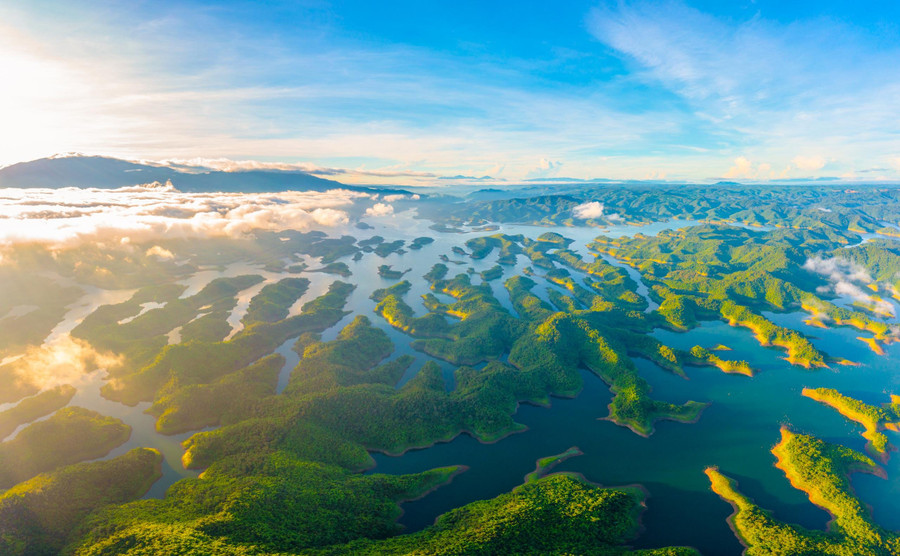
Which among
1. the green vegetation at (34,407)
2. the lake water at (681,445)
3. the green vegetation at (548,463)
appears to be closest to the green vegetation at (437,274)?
the lake water at (681,445)

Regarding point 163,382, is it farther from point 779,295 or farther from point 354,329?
point 779,295

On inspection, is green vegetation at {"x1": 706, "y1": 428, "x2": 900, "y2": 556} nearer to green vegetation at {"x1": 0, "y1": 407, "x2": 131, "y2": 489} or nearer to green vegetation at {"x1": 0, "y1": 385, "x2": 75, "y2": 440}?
green vegetation at {"x1": 0, "y1": 407, "x2": 131, "y2": 489}

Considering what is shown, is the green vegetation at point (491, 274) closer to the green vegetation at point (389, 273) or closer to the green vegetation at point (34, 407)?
the green vegetation at point (389, 273)

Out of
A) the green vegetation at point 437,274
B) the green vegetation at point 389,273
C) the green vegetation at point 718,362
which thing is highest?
the green vegetation at point 437,274

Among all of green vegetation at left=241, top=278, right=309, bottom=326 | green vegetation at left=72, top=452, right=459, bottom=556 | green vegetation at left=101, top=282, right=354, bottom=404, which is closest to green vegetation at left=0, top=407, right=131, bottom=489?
green vegetation at left=101, top=282, right=354, bottom=404

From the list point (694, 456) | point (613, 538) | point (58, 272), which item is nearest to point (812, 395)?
point (694, 456)

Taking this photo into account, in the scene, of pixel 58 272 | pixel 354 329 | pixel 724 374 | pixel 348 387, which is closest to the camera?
pixel 348 387
